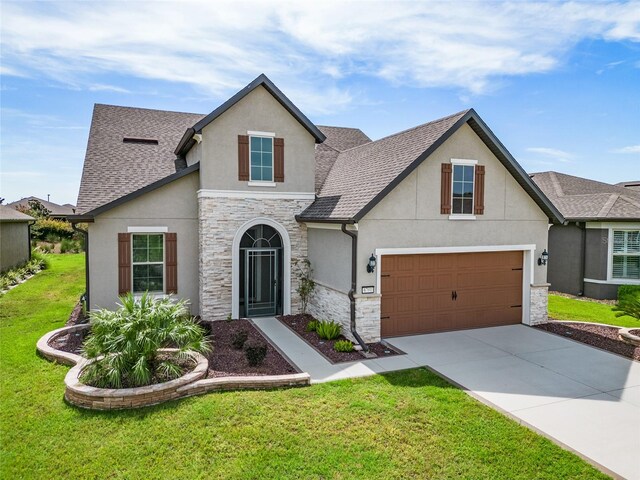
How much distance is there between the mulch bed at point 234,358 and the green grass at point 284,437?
1074mm

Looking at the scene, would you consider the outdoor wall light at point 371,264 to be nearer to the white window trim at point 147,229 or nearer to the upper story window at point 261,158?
the upper story window at point 261,158

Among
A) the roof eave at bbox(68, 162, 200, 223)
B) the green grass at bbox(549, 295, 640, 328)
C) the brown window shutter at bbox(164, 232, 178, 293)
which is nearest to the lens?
the roof eave at bbox(68, 162, 200, 223)

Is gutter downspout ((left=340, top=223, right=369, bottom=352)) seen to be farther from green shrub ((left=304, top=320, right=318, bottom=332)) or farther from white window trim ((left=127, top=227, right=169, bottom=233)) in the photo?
white window trim ((left=127, top=227, right=169, bottom=233))

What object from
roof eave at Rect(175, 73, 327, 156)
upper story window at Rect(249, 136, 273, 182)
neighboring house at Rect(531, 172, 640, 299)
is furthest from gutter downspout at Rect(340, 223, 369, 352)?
neighboring house at Rect(531, 172, 640, 299)

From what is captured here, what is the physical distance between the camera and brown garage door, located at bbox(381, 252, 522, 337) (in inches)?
469

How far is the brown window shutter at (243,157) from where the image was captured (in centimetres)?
1328

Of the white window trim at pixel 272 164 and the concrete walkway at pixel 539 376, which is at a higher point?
the white window trim at pixel 272 164

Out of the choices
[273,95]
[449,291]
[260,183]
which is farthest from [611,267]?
[273,95]

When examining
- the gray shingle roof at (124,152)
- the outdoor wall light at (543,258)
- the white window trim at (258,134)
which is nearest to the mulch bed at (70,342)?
the gray shingle roof at (124,152)

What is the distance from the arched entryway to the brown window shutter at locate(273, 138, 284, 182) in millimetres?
1503

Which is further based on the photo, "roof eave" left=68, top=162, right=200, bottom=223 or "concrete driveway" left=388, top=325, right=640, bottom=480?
"roof eave" left=68, top=162, right=200, bottom=223

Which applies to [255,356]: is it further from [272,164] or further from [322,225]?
[272,164]

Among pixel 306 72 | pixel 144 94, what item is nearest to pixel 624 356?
pixel 306 72

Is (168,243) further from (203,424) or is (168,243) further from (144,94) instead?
(144,94)
